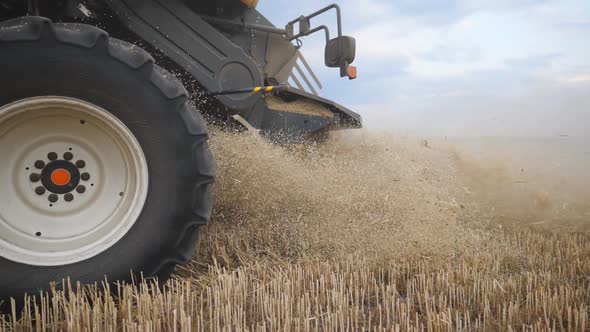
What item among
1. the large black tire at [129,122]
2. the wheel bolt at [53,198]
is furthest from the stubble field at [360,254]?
the wheel bolt at [53,198]

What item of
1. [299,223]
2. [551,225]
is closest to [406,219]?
[299,223]

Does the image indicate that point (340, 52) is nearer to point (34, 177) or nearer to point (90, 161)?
point (90, 161)

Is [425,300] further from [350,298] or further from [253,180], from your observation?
[253,180]

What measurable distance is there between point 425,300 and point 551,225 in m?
2.94

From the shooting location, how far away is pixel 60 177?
2.52 meters

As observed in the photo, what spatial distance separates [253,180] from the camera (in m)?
3.82

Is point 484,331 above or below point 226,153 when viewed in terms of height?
below

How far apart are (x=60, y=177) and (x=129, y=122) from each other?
433 mm

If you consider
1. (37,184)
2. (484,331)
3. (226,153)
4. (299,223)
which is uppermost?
(226,153)

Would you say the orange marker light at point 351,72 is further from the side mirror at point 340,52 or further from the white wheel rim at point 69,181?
the white wheel rim at point 69,181

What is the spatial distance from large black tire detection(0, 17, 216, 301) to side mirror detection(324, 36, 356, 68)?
2.17m

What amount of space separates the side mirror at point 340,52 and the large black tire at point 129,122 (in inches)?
→ 85.3

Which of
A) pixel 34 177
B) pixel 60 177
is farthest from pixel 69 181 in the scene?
pixel 34 177

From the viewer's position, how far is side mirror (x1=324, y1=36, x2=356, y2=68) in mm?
4457
